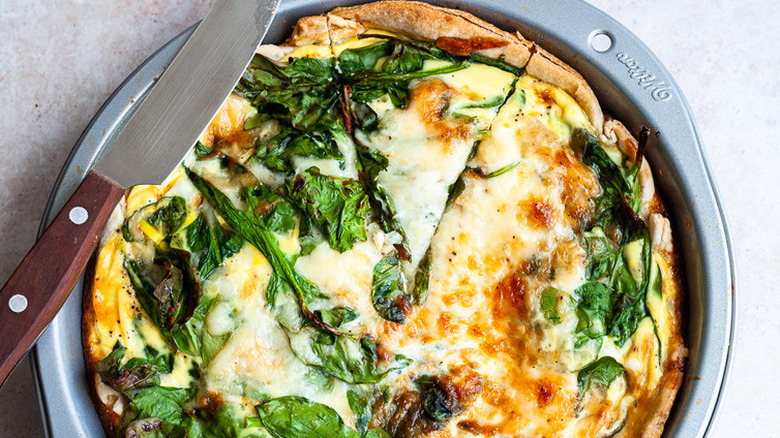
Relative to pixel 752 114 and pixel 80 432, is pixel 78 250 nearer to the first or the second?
pixel 80 432

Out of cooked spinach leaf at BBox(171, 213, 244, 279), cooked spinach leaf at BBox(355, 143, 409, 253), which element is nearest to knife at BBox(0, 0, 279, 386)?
cooked spinach leaf at BBox(171, 213, 244, 279)

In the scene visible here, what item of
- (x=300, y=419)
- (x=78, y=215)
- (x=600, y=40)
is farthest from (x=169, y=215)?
(x=600, y=40)

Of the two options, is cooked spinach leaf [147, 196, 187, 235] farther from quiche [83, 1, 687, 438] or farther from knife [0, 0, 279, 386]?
knife [0, 0, 279, 386]

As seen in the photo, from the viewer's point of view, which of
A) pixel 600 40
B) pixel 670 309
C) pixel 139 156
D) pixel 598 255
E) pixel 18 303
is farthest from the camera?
pixel 600 40

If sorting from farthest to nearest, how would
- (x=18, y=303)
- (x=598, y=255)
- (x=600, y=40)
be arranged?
1. (x=600, y=40)
2. (x=598, y=255)
3. (x=18, y=303)

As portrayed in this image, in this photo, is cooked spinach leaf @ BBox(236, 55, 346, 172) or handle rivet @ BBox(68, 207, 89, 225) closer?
handle rivet @ BBox(68, 207, 89, 225)

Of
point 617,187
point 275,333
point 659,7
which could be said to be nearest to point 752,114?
point 659,7

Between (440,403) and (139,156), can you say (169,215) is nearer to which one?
(139,156)
